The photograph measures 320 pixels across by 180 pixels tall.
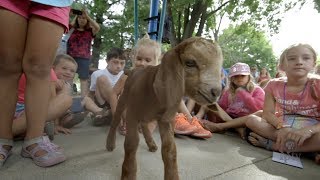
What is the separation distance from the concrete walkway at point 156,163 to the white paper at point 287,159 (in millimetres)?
52

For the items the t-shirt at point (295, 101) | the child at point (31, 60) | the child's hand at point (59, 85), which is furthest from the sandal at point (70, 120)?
the t-shirt at point (295, 101)

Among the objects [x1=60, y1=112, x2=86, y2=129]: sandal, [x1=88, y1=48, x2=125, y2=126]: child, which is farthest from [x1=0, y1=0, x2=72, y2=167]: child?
[x1=88, y1=48, x2=125, y2=126]: child

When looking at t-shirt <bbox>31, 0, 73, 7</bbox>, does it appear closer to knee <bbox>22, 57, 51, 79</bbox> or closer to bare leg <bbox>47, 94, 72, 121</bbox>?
knee <bbox>22, 57, 51, 79</bbox>

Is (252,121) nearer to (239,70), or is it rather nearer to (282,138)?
(282,138)

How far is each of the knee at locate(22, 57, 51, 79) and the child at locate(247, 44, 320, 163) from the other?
1.93 m

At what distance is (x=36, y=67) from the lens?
1.77 metres

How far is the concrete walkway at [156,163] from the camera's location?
5.51ft

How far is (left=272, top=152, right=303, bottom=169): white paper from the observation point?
2270 millimetres

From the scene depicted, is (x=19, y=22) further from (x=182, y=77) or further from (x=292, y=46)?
(x=292, y=46)

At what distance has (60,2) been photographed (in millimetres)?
1743

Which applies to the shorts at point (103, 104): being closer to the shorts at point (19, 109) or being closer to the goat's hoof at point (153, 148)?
the shorts at point (19, 109)

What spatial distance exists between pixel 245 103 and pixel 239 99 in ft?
0.33

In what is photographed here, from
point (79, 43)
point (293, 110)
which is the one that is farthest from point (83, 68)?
point (293, 110)

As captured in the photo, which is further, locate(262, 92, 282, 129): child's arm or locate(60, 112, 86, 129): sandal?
locate(60, 112, 86, 129): sandal
